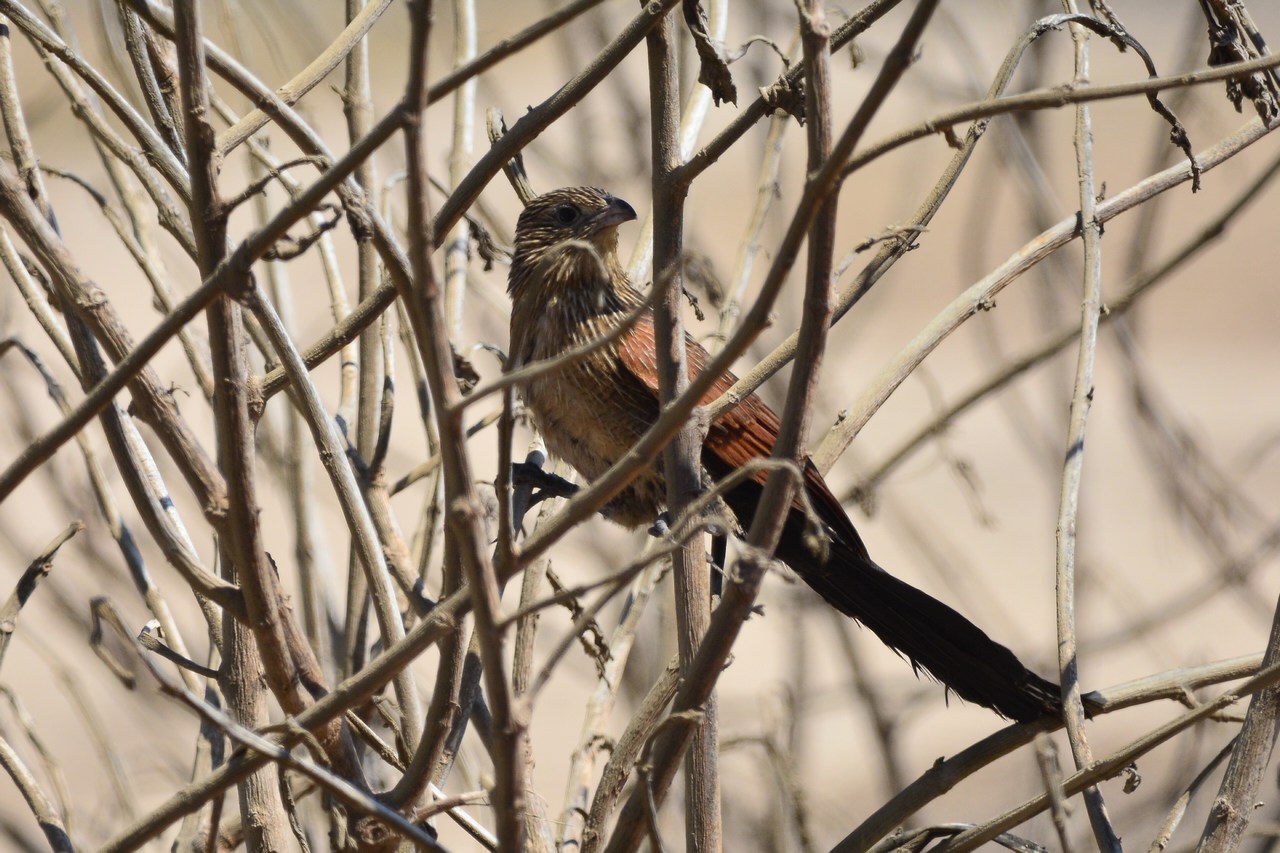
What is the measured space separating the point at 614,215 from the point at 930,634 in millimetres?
1374

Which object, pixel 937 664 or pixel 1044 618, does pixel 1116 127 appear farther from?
pixel 937 664

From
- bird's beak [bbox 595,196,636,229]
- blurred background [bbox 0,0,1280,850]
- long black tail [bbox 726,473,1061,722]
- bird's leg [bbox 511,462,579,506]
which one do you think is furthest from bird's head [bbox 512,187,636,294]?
long black tail [bbox 726,473,1061,722]

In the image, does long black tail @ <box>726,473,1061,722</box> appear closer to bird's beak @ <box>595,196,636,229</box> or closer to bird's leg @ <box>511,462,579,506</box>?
bird's leg @ <box>511,462,579,506</box>

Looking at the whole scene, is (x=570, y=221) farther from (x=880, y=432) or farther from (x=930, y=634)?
(x=880, y=432)

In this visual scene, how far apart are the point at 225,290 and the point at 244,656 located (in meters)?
0.70

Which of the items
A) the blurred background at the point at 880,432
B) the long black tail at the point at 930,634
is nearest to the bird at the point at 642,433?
the long black tail at the point at 930,634

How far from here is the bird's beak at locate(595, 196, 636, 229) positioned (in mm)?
3154

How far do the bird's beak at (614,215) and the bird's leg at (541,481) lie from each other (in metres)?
0.79

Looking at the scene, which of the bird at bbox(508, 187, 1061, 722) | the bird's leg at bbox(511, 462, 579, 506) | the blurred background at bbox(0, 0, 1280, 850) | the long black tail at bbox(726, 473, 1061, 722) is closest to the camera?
the long black tail at bbox(726, 473, 1061, 722)

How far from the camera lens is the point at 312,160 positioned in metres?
1.77

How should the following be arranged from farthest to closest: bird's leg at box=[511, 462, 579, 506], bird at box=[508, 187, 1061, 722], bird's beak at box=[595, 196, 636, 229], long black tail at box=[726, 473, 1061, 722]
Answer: bird's beak at box=[595, 196, 636, 229] → bird's leg at box=[511, 462, 579, 506] → bird at box=[508, 187, 1061, 722] → long black tail at box=[726, 473, 1061, 722]

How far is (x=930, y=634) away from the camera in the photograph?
2.29 m

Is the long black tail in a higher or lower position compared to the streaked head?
lower

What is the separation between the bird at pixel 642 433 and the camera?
7.27ft
